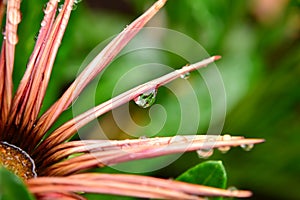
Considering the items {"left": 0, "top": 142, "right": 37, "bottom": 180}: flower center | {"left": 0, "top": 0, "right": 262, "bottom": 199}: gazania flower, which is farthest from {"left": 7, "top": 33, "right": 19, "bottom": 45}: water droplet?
{"left": 0, "top": 142, "right": 37, "bottom": 180}: flower center

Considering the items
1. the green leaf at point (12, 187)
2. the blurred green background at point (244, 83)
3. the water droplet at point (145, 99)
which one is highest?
the blurred green background at point (244, 83)

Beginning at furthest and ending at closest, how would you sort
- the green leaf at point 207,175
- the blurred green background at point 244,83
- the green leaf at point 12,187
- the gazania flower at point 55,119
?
the blurred green background at point 244,83, the green leaf at point 207,175, the gazania flower at point 55,119, the green leaf at point 12,187

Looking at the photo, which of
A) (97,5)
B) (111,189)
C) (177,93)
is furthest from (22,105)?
(97,5)

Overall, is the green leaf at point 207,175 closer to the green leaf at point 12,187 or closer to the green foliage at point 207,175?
the green foliage at point 207,175

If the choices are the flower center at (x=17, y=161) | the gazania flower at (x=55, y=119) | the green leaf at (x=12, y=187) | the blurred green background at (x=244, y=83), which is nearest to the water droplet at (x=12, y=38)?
the gazania flower at (x=55, y=119)

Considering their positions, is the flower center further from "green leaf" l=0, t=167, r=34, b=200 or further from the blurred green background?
the blurred green background

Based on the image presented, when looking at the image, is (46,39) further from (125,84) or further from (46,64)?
(125,84)
